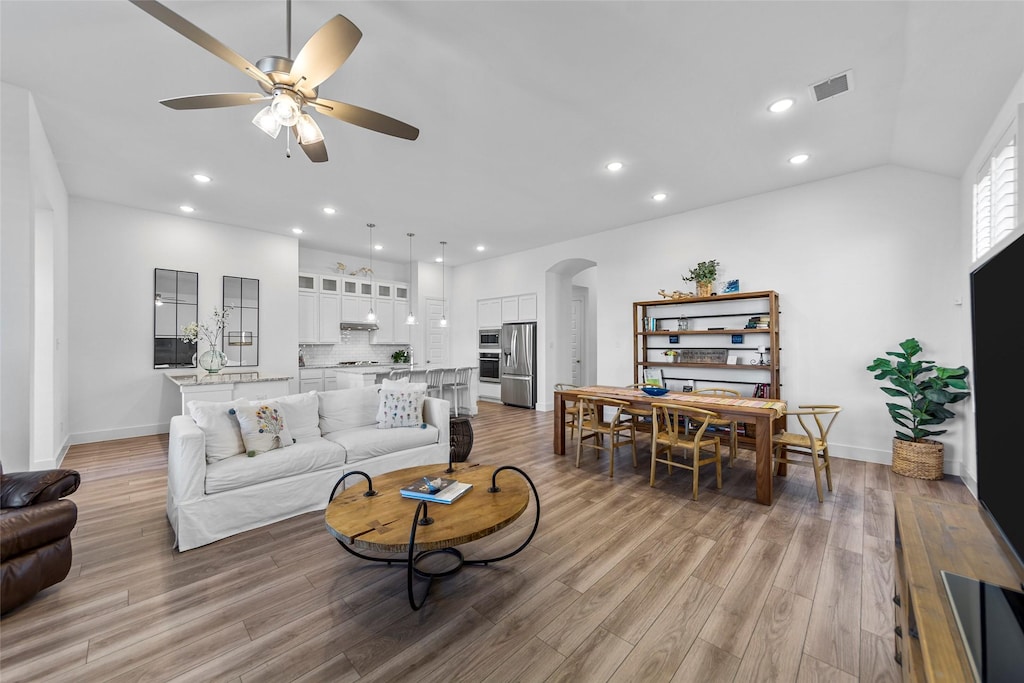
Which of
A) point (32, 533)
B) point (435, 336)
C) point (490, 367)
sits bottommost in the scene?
point (32, 533)

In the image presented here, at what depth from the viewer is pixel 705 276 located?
16.8 ft

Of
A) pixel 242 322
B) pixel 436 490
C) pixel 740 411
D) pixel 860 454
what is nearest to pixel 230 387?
pixel 242 322

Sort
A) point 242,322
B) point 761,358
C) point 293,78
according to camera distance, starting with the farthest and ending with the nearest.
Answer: point 242,322, point 761,358, point 293,78

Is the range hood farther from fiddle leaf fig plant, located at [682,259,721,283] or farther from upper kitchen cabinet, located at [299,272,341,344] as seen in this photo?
fiddle leaf fig plant, located at [682,259,721,283]

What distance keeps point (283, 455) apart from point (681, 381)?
15.8 ft

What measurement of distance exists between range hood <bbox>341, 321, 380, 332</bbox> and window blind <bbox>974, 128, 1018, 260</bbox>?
8348mm

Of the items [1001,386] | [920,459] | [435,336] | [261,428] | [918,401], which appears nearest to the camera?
[1001,386]

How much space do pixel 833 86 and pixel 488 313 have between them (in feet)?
21.4

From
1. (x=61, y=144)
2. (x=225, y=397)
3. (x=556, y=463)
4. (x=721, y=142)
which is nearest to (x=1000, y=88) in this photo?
(x=721, y=142)

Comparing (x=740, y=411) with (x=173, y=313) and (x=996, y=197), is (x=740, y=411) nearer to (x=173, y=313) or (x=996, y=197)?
(x=996, y=197)

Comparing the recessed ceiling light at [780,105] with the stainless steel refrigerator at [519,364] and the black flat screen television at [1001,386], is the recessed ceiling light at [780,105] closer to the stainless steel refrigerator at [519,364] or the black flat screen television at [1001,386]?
the black flat screen television at [1001,386]

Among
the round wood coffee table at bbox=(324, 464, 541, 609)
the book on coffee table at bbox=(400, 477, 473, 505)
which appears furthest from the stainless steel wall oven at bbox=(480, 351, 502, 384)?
the book on coffee table at bbox=(400, 477, 473, 505)

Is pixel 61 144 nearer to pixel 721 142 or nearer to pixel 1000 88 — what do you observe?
pixel 721 142

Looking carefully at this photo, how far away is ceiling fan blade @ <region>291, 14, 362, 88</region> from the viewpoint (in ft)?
5.64
